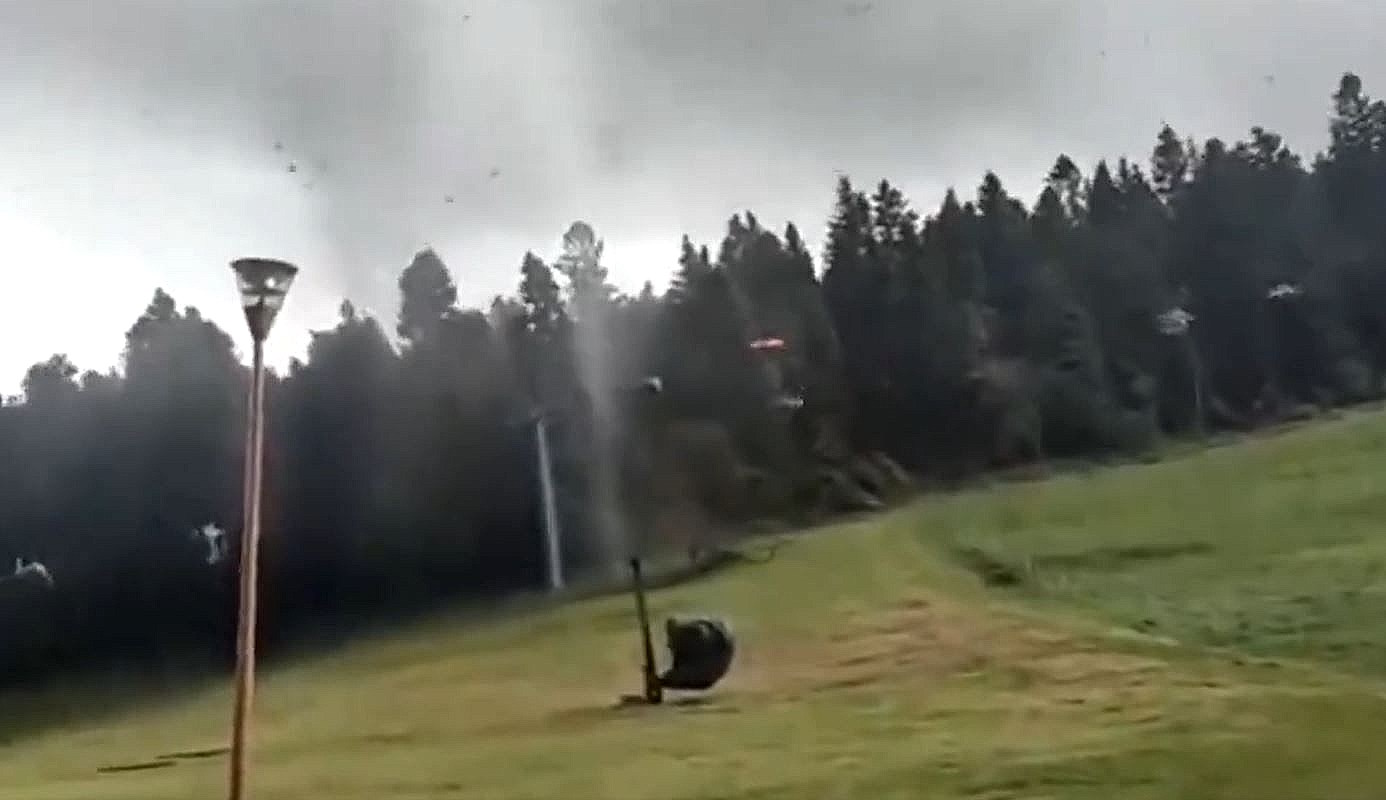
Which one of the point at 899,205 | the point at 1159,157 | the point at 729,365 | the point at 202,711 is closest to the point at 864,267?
the point at 899,205

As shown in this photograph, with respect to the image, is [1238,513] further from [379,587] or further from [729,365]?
[379,587]

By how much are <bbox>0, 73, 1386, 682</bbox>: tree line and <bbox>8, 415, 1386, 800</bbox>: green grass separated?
10.9 ft

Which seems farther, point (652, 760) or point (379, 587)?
point (379, 587)

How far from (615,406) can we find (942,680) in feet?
64.9

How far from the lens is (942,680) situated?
80.9 feet

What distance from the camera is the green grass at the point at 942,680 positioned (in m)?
17.4

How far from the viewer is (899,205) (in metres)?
64.0

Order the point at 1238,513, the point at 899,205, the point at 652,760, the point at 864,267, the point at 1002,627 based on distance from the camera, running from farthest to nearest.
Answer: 1. the point at 899,205
2. the point at 864,267
3. the point at 1238,513
4. the point at 1002,627
5. the point at 652,760

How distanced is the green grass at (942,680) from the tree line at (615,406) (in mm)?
3332

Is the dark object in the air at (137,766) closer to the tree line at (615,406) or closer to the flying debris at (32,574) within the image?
the flying debris at (32,574)

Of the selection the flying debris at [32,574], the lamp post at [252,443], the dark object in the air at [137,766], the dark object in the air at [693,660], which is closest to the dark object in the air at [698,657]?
the dark object in the air at [693,660]

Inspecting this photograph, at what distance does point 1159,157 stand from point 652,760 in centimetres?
5736

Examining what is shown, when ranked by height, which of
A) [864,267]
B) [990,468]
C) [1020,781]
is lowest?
[1020,781]

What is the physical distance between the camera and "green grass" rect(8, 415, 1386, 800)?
1742cm
